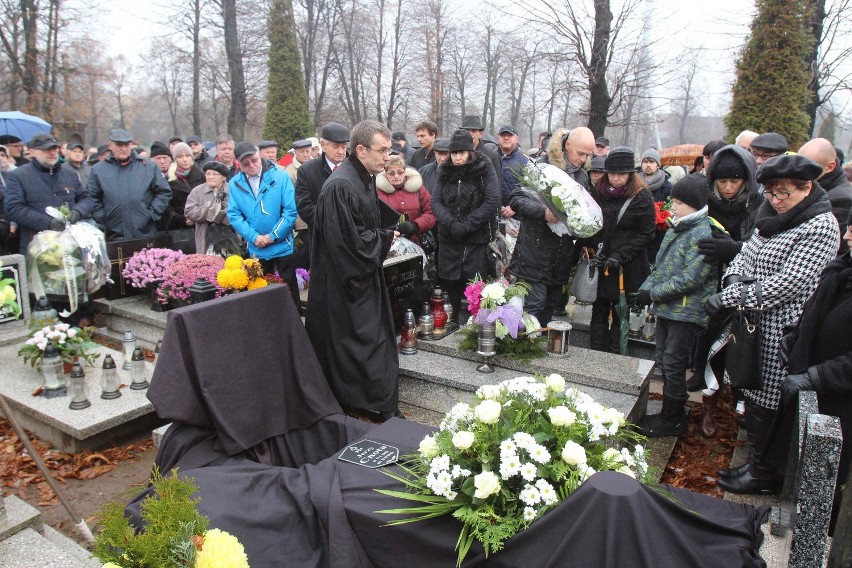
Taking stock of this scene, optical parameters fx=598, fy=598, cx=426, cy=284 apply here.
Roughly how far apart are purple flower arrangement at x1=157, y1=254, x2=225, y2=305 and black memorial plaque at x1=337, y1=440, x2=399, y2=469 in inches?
146

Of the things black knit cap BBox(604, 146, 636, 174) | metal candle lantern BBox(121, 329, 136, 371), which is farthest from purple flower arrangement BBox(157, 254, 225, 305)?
black knit cap BBox(604, 146, 636, 174)

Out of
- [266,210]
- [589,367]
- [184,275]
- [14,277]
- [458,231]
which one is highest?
[266,210]

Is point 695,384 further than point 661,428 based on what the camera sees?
Yes

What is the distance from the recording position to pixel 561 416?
8.02 ft

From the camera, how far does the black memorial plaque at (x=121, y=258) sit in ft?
22.9

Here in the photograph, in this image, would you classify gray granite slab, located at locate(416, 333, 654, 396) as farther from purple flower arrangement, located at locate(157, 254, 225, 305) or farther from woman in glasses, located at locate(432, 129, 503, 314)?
purple flower arrangement, located at locate(157, 254, 225, 305)

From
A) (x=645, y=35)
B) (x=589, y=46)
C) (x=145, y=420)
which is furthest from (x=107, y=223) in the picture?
(x=645, y=35)

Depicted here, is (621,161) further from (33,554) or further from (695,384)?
(33,554)

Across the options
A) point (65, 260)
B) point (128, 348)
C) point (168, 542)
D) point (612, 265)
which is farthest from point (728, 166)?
point (65, 260)

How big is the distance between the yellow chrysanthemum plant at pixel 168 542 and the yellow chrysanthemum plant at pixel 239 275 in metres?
3.24

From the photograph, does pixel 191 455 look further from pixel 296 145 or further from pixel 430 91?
pixel 430 91

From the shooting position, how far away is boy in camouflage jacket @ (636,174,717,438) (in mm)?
4297

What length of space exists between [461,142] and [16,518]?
445 cm

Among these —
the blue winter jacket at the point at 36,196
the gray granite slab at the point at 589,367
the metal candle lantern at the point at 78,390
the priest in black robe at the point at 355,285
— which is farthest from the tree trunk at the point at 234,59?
the gray granite slab at the point at 589,367
